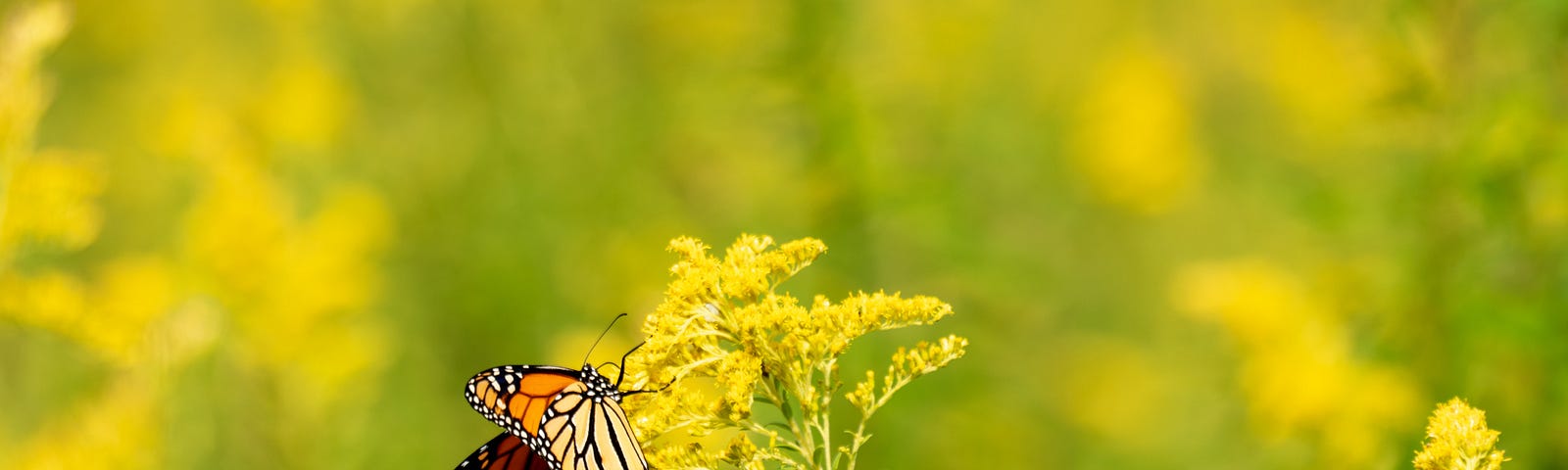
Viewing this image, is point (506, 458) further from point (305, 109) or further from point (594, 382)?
point (305, 109)

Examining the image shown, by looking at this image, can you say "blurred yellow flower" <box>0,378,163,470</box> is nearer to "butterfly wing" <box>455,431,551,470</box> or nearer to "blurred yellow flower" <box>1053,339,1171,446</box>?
"butterfly wing" <box>455,431,551,470</box>

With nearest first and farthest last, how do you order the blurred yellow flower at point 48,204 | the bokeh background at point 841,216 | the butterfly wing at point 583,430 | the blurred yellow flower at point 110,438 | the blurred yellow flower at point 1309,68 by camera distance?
1. the butterfly wing at point 583,430
2. the blurred yellow flower at point 48,204
3. the blurred yellow flower at point 110,438
4. the bokeh background at point 841,216
5. the blurred yellow flower at point 1309,68

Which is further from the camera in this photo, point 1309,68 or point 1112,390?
point 1309,68

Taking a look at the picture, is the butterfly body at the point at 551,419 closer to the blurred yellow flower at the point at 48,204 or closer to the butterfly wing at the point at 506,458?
the butterfly wing at the point at 506,458

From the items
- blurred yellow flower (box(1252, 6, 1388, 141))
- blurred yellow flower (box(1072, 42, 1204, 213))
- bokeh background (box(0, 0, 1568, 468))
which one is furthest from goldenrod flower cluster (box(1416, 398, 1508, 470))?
blurred yellow flower (box(1072, 42, 1204, 213))

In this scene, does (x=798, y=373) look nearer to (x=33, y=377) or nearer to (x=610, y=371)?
(x=610, y=371)

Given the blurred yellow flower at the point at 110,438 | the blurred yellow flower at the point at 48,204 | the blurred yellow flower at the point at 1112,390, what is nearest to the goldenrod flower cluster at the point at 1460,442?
the blurred yellow flower at the point at 48,204

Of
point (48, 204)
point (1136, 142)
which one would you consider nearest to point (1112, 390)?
point (1136, 142)
